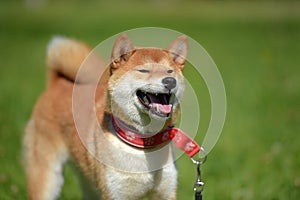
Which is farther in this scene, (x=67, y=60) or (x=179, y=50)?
(x=67, y=60)

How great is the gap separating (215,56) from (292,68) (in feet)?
8.13

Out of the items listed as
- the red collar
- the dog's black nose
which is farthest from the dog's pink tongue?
the red collar

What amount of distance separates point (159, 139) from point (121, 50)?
0.65 m

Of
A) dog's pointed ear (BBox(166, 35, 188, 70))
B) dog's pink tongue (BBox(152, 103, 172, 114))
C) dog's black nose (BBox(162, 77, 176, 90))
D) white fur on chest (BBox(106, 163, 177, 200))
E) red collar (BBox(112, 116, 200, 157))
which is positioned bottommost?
white fur on chest (BBox(106, 163, 177, 200))

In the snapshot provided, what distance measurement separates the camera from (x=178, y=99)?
3316mm

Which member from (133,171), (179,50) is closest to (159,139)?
(133,171)

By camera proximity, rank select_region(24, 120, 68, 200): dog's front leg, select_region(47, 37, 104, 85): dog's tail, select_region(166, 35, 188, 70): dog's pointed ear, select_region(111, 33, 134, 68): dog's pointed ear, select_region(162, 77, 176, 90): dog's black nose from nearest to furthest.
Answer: select_region(162, 77, 176, 90): dog's black nose < select_region(111, 33, 134, 68): dog's pointed ear < select_region(166, 35, 188, 70): dog's pointed ear < select_region(24, 120, 68, 200): dog's front leg < select_region(47, 37, 104, 85): dog's tail

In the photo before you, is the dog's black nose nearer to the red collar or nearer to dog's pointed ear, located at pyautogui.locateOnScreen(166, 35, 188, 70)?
dog's pointed ear, located at pyautogui.locateOnScreen(166, 35, 188, 70)

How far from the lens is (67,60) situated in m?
4.45

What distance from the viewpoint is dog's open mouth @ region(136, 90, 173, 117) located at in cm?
321

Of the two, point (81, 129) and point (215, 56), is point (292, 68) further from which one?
point (81, 129)

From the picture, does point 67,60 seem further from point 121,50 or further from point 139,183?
point 139,183

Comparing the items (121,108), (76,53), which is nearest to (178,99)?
(121,108)

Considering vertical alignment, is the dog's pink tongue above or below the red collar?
above
